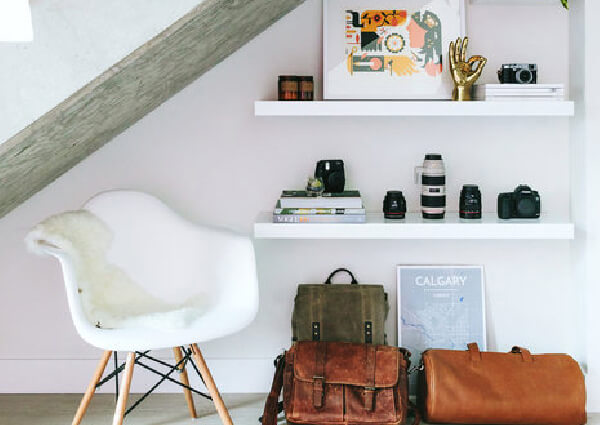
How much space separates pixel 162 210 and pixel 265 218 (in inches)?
15.5

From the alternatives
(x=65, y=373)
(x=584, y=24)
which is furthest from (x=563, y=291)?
(x=65, y=373)

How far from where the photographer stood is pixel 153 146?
2867mm

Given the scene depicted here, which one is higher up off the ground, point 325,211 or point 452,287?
point 325,211

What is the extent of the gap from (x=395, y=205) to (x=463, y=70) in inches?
22.2

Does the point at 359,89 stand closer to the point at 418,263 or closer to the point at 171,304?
the point at 418,263

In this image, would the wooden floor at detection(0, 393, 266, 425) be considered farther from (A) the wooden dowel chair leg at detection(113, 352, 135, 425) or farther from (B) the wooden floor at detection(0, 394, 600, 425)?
(A) the wooden dowel chair leg at detection(113, 352, 135, 425)

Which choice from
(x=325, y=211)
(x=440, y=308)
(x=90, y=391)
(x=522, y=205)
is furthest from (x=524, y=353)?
(x=90, y=391)

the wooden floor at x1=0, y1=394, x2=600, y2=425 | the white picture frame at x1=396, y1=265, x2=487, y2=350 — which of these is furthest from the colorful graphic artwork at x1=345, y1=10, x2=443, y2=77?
the wooden floor at x1=0, y1=394, x2=600, y2=425

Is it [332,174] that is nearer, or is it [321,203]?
[321,203]

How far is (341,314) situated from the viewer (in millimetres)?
2752

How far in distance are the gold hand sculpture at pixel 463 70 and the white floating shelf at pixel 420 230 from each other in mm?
495

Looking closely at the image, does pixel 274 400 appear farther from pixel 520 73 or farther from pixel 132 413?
pixel 520 73

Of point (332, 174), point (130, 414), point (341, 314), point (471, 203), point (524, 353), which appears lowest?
point (130, 414)

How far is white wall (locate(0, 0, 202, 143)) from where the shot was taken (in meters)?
1.87
